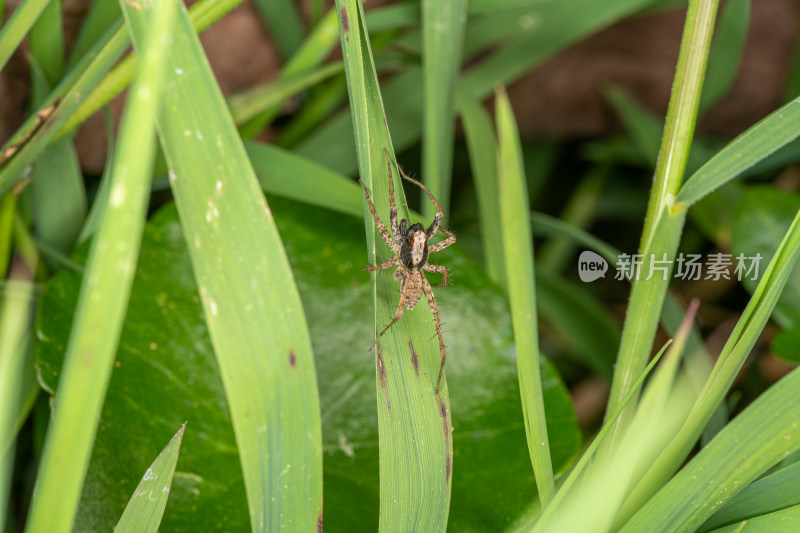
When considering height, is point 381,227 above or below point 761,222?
below

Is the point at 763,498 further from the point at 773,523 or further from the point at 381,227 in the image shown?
→ the point at 381,227

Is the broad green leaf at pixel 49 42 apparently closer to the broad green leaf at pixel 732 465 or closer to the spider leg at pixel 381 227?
the spider leg at pixel 381 227

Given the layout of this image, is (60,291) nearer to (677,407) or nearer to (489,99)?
(677,407)

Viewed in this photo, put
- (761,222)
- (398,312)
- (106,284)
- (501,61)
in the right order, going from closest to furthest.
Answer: (106,284) < (398,312) < (761,222) < (501,61)

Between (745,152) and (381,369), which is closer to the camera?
(381,369)

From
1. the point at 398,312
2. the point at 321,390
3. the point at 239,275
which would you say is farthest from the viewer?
the point at 321,390

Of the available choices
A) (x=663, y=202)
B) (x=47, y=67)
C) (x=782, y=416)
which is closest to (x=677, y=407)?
(x=782, y=416)

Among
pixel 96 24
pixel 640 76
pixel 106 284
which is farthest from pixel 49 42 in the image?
pixel 640 76
